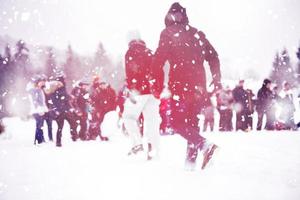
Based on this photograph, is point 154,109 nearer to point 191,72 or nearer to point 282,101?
point 191,72

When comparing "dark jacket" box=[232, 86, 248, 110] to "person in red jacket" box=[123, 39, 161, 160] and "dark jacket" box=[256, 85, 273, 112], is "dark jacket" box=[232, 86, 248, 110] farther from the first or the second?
"person in red jacket" box=[123, 39, 161, 160]

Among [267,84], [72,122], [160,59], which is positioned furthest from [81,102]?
[160,59]

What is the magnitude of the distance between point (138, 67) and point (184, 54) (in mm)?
1470

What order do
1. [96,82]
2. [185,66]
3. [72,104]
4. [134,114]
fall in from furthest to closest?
[96,82] → [72,104] → [134,114] → [185,66]

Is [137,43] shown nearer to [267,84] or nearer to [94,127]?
[94,127]

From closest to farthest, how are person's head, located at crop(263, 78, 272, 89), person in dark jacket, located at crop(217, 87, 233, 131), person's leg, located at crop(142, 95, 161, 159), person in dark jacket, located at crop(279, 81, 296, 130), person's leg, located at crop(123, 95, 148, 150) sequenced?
person's leg, located at crop(142, 95, 161, 159), person's leg, located at crop(123, 95, 148, 150), person's head, located at crop(263, 78, 272, 89), person in dark jacket, located at crop(279, 81, 296, 130), person in dark jacket, located at crop(217, 87, 233, 131)

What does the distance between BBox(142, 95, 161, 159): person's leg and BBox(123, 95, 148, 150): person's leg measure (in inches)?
5.1

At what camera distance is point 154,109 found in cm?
721

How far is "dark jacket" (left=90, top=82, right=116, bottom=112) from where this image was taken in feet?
43.8

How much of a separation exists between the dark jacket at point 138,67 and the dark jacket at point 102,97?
246 inches

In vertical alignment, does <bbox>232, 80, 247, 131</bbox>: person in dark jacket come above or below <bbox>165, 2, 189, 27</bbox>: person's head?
below

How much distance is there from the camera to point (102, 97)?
43.8ft

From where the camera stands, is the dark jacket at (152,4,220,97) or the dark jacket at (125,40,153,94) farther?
the dark jacket at (125,40,153,94)

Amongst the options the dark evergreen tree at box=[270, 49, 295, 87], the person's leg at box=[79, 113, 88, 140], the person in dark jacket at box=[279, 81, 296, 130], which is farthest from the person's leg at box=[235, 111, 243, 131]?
the dark evergreen tree at box=[270, 49, 295, 87]
